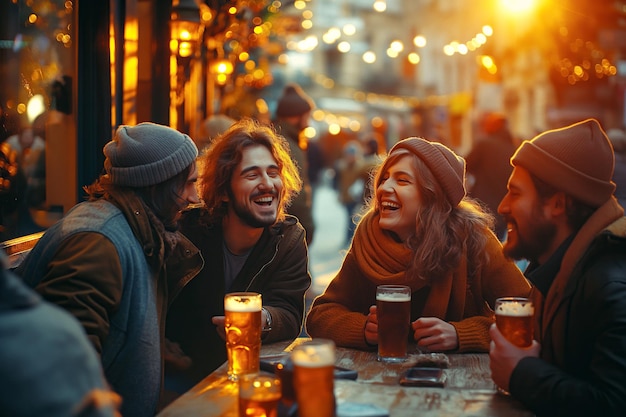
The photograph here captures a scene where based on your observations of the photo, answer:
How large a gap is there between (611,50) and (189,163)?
15.1 m

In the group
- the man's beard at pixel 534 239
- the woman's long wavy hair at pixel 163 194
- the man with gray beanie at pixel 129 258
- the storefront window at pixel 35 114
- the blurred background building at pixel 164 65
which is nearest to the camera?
the man with gray beanie at pixel 129 258

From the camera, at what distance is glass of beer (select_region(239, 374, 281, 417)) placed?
2.69 metres

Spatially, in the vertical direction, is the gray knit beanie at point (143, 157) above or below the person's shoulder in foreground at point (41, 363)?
above

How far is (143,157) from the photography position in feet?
12.0

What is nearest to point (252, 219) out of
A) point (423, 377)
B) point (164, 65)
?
point (423, 377)

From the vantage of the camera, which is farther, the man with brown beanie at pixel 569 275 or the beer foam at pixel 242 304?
the beer foam at pixel 242 304

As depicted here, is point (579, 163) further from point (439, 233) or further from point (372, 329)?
→ point (372, 329)

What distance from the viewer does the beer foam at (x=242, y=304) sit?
331cm

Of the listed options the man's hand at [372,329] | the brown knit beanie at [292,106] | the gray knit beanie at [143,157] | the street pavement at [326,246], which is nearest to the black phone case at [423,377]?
the man's hand at [372,329]

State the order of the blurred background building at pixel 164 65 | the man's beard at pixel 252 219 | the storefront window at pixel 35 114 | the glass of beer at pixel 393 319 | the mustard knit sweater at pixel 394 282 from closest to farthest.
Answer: the glass of beer at pixel 393 319, the mustard knit sweater at pixel 394 282, the man's beard at pixel 252 219, the storefront window at pixel 35 114, the blurred background building at pixel 164 65

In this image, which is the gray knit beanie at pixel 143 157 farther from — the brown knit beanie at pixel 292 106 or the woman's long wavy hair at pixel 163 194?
the brown knit beanie at pixel 292 106

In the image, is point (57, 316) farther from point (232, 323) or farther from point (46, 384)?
point (232, 323)

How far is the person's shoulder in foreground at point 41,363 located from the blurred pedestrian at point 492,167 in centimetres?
832

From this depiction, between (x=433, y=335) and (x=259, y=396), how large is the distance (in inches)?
50.8
